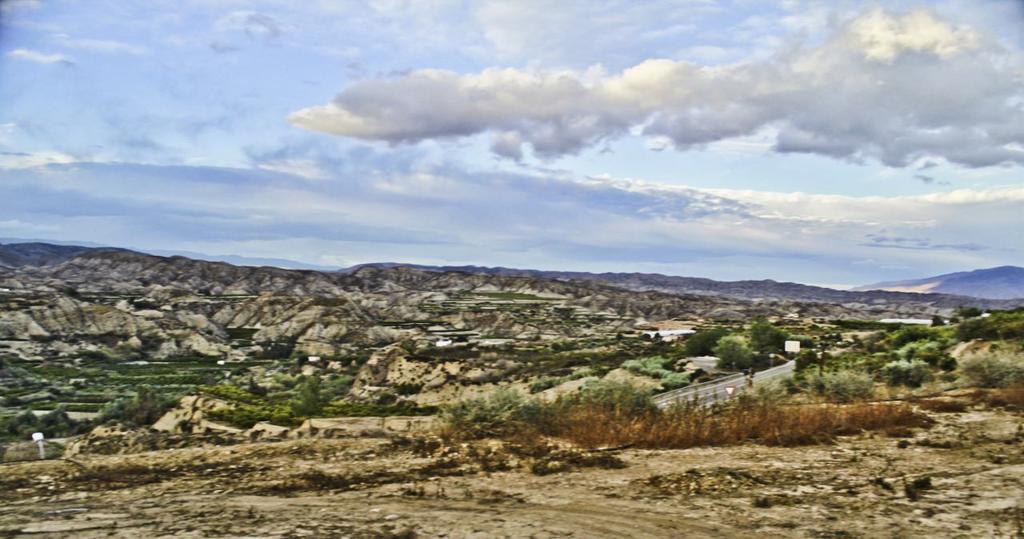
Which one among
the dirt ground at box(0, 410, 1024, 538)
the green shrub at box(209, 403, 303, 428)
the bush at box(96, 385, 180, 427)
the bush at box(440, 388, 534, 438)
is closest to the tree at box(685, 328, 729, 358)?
the green shrub at box(209, 403, 303, 428)

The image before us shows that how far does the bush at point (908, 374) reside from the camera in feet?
72.2

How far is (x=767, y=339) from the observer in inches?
1941

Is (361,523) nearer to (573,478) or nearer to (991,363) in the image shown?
(573,478)

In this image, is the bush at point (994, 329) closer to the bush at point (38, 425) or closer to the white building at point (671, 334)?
the bush at point (38, 425)

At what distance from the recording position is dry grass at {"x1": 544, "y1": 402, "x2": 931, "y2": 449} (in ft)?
43.0

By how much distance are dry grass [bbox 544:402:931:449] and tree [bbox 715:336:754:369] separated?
2404 cm

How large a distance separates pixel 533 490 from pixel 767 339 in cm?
4269

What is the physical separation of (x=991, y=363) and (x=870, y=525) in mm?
14388

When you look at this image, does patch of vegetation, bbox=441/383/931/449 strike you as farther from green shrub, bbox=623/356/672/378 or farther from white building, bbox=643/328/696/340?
white building, bbox=643/328/696/340

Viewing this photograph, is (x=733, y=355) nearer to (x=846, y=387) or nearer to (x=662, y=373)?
(x=662, y=373)

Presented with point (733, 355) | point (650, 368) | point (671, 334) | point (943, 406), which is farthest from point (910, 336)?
point (671, 334)

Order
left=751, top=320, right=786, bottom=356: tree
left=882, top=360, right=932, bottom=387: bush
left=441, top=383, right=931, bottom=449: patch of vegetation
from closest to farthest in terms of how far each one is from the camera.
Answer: left=441, top=383, right=931, bottom=449: patch of vegetation → left=882, top=360, right=932, bottom=387: bush → left=751, top=320, right=786, bottom=356: tree

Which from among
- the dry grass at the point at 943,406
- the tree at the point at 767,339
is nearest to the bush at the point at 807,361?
the dry grass at the point at 943,406

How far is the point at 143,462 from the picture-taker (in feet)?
42.1
